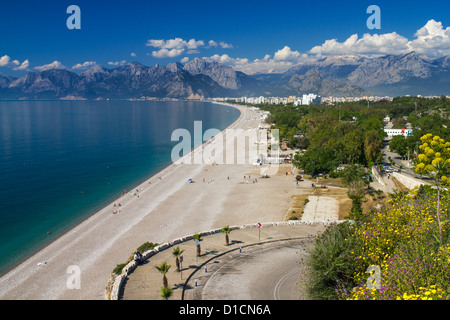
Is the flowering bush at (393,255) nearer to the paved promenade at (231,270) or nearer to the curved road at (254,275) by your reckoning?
the curved road at (254,275)

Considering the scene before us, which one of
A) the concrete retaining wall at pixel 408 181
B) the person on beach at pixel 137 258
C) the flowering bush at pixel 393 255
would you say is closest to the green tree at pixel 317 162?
the concrete retaining wall at pixel 408 181

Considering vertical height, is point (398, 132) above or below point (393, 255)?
above

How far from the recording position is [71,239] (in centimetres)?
3133

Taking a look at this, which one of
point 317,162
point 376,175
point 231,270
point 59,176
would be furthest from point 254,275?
point 59,176

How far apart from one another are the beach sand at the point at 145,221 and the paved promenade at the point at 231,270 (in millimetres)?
6610

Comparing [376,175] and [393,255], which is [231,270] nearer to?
[393,255]

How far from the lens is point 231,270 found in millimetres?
17859

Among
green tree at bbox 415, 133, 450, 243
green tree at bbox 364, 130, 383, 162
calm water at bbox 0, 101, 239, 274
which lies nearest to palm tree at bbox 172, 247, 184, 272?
green tree at bbox 415, 133, 450, 243

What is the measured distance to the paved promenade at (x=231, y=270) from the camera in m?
15.8

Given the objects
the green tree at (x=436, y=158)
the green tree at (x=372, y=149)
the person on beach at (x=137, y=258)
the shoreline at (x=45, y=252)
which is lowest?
the shoreline at (x=45, y=252)

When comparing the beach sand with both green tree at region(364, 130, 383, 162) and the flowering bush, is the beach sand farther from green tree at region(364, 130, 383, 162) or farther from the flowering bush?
the flowering bush

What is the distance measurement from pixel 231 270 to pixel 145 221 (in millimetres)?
18744

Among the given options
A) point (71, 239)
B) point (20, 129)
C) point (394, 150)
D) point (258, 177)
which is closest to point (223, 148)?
point (258, 177)

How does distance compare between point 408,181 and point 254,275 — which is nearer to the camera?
point 254,275
